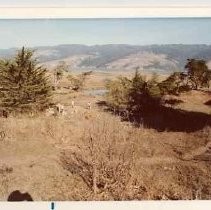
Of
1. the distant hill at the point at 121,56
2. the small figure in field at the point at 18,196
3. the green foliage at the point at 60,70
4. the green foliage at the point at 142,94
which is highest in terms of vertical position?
the distant hill at the point at 121,56

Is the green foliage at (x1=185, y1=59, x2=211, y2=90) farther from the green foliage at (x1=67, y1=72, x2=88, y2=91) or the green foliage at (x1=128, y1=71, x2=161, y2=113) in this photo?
the green foliage at (x1=67, y1=72, x2=88, y2=91)

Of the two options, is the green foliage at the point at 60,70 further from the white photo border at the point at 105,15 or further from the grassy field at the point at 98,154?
the white photo border at the point at 105,15

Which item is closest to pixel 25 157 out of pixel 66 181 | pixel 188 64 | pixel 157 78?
pixel 66 181

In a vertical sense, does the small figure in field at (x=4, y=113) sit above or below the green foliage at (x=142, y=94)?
below

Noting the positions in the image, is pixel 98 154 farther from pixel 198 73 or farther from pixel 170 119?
pixel 198 73

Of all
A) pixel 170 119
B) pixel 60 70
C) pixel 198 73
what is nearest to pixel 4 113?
pixel 60 70

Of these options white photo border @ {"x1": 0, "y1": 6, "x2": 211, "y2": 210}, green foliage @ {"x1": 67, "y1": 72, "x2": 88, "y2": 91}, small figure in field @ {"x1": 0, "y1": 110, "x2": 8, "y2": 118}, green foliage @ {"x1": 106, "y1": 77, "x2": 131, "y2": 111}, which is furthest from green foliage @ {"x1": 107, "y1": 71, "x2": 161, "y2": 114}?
small figure in field @ {"x1": 0, "y1": 110, "x2": 8, "y2": 118}

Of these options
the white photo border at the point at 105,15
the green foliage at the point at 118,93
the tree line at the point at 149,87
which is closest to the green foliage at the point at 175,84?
the tree line at the point at 149,87

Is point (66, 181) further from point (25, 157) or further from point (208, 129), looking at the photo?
point (208, 129)
